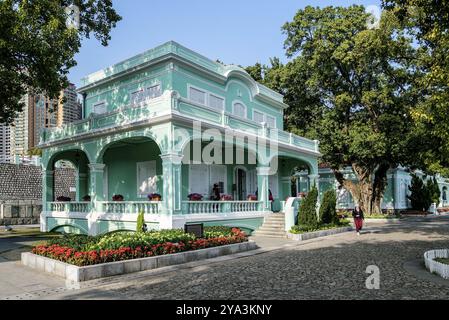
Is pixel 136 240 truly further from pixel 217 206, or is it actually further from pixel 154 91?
pixel 154 91

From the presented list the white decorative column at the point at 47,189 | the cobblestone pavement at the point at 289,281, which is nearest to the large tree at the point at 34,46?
the white decorative column at the point at 47,189

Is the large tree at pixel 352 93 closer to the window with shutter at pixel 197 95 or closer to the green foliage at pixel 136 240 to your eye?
the window with shutter at pixel 197 95

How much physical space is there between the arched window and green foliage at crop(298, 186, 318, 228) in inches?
256

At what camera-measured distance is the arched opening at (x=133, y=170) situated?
19.9 meters

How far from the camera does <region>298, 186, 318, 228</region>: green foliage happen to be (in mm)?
19453

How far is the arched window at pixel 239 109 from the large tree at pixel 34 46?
29.9 feet

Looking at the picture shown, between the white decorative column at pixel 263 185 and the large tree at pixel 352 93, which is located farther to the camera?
the large tree at pixel 352 93

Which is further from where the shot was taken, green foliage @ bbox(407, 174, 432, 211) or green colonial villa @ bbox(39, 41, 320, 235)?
green foliage @ bbox(407, 174, 432, 211)

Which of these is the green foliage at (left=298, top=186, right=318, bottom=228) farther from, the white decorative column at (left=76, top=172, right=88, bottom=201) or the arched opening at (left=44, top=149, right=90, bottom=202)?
the white decorative column at (left=76, top=172, right=88, bottom=201)

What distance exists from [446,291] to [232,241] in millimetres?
7274

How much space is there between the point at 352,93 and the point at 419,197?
15923mm

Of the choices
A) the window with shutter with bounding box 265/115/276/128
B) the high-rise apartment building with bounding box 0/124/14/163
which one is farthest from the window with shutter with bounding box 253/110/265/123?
the high-rise apartment building with bounding box 0/124/14/163

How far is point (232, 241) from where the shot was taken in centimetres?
1390

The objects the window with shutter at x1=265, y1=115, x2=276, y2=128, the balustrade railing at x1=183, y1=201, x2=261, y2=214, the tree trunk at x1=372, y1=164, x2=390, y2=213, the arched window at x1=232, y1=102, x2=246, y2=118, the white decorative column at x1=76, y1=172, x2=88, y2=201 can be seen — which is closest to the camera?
the balustrade railing at x1=183, y1=201, x2=261, y2=214
